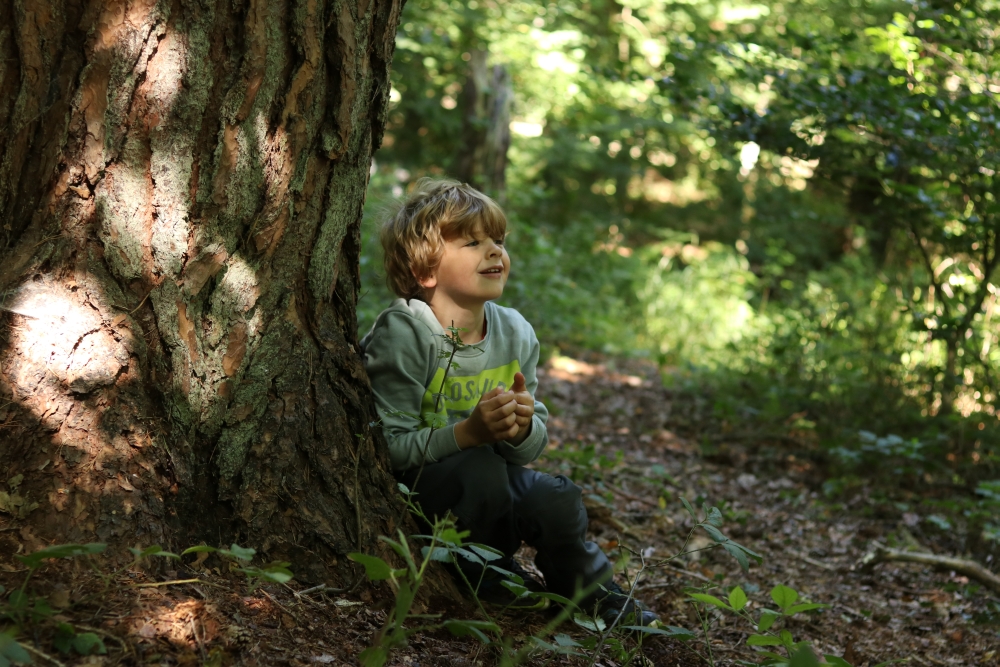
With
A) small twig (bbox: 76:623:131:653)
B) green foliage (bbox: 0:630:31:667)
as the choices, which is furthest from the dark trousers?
green foliage (bbox: 0:630:31:667)

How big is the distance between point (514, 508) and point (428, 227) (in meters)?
0.93

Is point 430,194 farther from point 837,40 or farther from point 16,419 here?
point 837,40

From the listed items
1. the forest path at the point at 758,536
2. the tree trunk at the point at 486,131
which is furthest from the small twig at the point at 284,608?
the tree trunk at the point at 486,131

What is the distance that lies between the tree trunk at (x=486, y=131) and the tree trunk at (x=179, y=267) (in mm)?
7633

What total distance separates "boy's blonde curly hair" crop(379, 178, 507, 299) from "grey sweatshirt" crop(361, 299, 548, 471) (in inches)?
5.2

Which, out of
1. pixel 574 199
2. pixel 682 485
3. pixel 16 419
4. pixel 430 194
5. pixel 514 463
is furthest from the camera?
pixel 574 199

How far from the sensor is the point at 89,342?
164cm

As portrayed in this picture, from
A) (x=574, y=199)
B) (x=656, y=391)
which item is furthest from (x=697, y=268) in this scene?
(x=656, y=391)

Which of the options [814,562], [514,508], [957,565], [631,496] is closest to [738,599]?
[514,508]

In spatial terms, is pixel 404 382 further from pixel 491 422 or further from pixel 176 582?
pixel 176 582

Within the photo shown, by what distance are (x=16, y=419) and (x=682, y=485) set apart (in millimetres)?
3478

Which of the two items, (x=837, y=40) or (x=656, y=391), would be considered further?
(x=656, y=391)

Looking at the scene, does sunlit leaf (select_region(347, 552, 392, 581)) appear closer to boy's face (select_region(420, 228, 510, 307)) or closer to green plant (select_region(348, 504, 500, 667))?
green plant (select_region(348, 504, 500, 667))

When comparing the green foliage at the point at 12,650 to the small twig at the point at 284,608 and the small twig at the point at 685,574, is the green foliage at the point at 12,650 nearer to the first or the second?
the small twig at the point at 284,608
